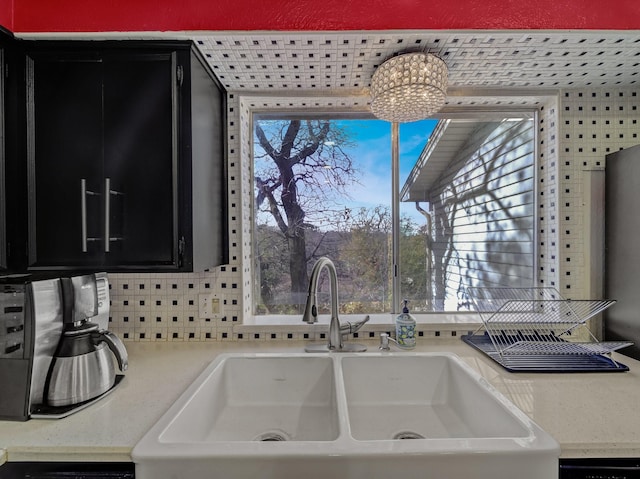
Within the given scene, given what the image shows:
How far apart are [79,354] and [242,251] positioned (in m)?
0.74

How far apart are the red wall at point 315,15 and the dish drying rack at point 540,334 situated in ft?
3.30

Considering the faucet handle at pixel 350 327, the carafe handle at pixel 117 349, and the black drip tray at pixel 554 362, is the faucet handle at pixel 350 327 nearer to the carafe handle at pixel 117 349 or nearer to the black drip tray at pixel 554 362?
the black drip tray at pixel 554 362

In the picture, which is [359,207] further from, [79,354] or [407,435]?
[79,354]

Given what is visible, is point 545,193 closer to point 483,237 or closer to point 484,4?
point 483,237

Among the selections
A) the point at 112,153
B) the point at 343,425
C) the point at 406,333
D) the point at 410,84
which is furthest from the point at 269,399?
the point at 410,84

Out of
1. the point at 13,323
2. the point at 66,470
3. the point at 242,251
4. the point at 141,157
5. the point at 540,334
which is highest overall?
the point at 141,157

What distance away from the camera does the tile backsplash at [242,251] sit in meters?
1.50

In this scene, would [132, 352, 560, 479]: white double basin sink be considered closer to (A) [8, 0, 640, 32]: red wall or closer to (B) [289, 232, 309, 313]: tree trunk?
(B) [289, 232, 309, 313]: tree trunk

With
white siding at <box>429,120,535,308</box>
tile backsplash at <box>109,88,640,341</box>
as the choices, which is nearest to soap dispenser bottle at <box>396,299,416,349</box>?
tile backsplash at <box>109,88,640,341</box>

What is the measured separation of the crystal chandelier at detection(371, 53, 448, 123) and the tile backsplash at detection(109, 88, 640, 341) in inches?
19.7

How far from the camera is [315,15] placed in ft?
3.66

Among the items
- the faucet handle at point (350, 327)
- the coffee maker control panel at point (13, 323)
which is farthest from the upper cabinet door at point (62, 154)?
the faucet handle at point (350, 327)

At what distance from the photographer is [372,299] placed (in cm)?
171

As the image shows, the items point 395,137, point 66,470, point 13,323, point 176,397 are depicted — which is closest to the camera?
point 66,470
